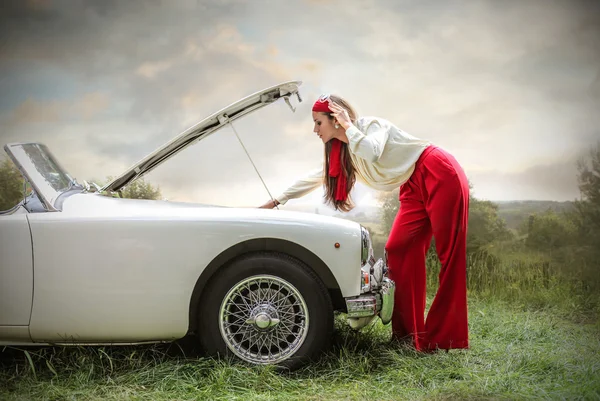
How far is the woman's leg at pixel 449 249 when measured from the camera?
12.0 ft

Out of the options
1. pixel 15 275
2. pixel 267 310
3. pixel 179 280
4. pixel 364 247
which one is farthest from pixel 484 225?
pixel 15 275

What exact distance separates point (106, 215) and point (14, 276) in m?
0.56

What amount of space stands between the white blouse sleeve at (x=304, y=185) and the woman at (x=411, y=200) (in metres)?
0.12

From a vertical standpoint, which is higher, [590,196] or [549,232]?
A: [590,196]

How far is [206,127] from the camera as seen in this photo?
376 cm

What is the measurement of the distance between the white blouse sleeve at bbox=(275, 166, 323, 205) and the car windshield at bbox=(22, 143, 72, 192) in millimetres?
1340

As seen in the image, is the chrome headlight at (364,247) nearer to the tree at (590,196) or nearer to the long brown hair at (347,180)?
the long brown hair at (347,180)

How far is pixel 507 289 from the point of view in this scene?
614cm

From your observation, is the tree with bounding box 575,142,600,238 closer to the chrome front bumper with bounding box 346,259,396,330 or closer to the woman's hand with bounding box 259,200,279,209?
the chrome front bumper with bounding box 346,259,396,330

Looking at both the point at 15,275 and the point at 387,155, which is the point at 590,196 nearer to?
the point at 387,155

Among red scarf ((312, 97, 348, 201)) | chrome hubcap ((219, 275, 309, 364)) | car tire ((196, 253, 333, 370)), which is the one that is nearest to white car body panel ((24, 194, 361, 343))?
car tire ((196, 253, 333, 370))

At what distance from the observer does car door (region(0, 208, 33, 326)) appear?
3178mm

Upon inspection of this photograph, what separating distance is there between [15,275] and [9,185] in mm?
3862

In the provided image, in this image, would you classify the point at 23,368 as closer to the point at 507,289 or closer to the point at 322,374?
the point at 322,374
